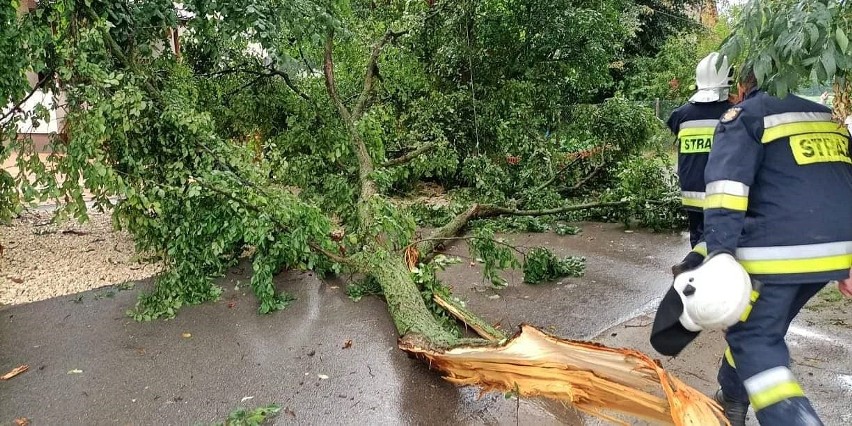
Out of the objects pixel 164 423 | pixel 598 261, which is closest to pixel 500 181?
pixel 598 261

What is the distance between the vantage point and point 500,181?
616 centimetres

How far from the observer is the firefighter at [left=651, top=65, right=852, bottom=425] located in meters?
1.84

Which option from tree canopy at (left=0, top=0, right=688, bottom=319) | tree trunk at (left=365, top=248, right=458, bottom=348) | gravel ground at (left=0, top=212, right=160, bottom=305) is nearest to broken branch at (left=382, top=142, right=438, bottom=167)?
tree canopy at (left=0, top=0, right=688, bottom=319)

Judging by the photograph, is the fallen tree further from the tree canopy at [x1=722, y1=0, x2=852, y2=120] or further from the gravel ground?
the tree canopy at [x1=722, y1=0, x2=852, y2=120]

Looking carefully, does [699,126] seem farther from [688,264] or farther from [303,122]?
[303,122]

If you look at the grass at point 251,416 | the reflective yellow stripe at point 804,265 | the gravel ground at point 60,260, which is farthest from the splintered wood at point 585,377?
the gravel ground at point 60,260

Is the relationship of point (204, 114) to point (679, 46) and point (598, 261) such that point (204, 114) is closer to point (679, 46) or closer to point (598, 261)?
point (598, 261)

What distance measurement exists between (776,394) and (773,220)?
557 millimetres

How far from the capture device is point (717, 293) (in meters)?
1.74

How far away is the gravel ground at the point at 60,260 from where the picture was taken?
4.61m

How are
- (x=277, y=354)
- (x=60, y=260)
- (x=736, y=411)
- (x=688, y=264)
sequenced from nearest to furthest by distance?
(x=688, y=264) → (x=736, y=411) → (x=277, y=354) → (x=60, y=260)

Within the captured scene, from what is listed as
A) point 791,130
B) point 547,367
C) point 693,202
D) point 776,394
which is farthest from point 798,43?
point 547,367

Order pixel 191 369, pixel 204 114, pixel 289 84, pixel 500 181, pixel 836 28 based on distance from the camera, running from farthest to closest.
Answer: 1. pixel 500 181
2. pixel 289 84
3. pixel 204 114
4. pixel 191 369
5. pixel 836 28

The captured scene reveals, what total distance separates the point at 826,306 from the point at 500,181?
10.5 feet
